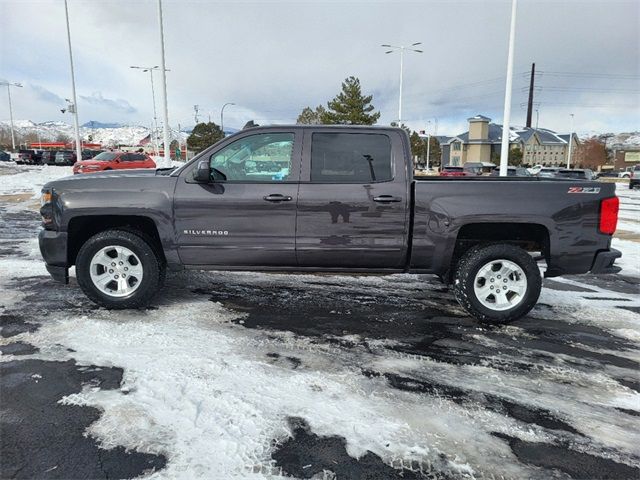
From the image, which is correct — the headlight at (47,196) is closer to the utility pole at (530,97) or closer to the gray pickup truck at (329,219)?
the gray pickup truck at (329,219)

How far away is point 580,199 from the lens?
14.4 feet

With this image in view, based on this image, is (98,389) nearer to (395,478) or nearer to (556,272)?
(395,478)

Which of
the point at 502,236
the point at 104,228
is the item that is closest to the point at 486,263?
the point at 502,236

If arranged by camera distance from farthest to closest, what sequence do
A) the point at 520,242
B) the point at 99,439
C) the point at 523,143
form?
the point at 523,143, the point at 520,242, the point at 99,439

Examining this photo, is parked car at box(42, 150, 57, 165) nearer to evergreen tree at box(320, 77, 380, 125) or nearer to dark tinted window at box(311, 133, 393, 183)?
evergreen tree at box(320, 77, 380, 125)

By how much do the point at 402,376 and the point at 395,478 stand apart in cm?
113

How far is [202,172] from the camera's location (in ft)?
14.5

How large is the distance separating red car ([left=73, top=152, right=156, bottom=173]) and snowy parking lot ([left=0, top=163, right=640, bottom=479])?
67.1ft

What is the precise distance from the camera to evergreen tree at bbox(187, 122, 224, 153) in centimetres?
6950

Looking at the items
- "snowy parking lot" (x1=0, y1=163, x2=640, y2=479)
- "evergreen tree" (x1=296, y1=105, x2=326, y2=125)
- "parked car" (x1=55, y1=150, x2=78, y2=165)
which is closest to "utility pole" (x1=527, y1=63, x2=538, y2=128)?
"evergreen tree" (x1=296, y1=105, x2=326, y2=125)

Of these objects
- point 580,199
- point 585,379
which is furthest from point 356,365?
point 580,199

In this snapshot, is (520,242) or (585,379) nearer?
(585,379)

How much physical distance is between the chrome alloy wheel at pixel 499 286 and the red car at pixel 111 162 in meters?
22.8

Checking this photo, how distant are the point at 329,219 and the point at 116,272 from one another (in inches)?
89.1
